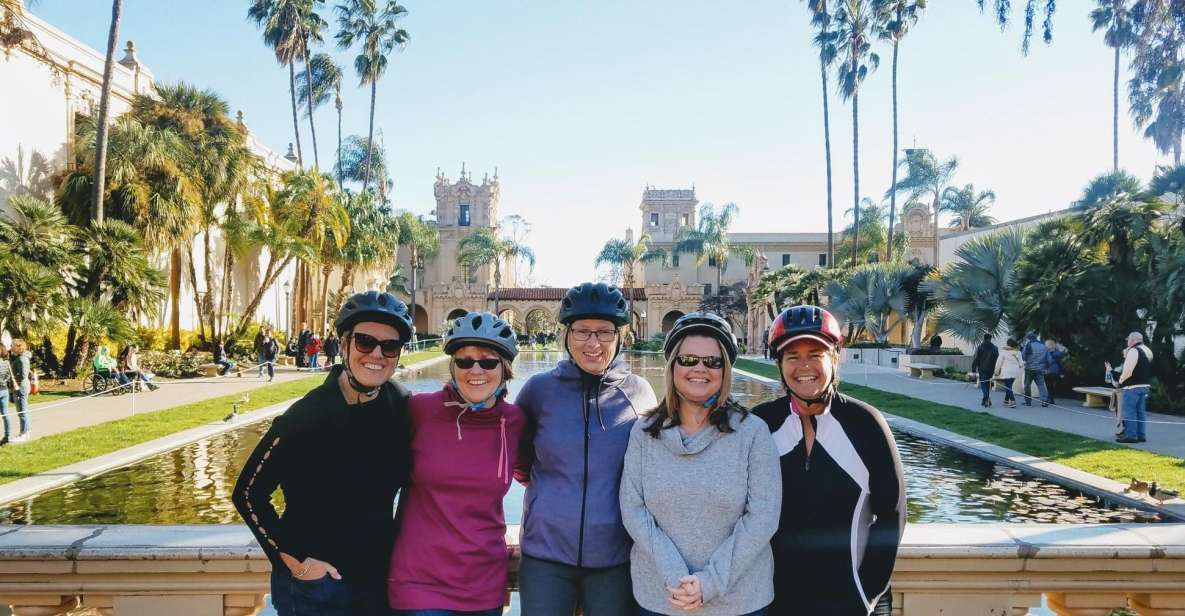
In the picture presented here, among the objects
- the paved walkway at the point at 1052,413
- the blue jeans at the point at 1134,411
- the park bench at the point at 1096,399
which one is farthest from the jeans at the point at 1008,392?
the blue jeans at the point at 1134,411

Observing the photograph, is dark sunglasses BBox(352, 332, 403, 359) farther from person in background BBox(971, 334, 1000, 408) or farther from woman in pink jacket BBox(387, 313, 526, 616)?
person in background BBox(971, 334, 1000, 408)

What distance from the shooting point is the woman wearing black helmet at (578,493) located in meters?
2.72

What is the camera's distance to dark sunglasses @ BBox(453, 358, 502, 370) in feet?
9.76

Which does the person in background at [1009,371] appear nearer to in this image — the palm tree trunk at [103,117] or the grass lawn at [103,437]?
the grass lawn at [103,437]

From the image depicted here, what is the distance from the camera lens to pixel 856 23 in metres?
38.6

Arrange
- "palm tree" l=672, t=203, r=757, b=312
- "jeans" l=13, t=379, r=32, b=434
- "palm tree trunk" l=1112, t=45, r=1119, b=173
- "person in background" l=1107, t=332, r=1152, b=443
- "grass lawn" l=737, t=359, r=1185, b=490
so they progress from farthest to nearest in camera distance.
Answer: "palm tree" l=672, t=203, r=757, b=312
"palm tree trunk" l=1112, t=45, r=1119, b=173
"jeans" l=13, t=379, r=32, b=434
"person in background" l=1107, t=332, r=1152, b=443
"grass lawn" l=737, t=359, r=1185, b=490

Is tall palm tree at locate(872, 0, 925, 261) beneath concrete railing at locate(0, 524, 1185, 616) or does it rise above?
above

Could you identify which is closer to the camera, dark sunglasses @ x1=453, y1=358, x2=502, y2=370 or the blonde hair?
the blonde hair

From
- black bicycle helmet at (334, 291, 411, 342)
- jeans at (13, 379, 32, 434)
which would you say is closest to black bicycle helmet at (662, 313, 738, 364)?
black bicycle helmet at (334, 291, 411, 342)

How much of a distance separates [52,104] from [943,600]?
2923 centimetres

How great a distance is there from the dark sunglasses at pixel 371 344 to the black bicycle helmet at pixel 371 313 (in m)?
0.07

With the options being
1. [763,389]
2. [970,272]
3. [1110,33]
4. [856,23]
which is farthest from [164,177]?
[1110,33]

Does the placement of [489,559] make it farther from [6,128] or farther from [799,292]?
[799,292]

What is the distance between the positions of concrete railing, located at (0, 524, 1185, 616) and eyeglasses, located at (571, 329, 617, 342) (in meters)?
0.92
